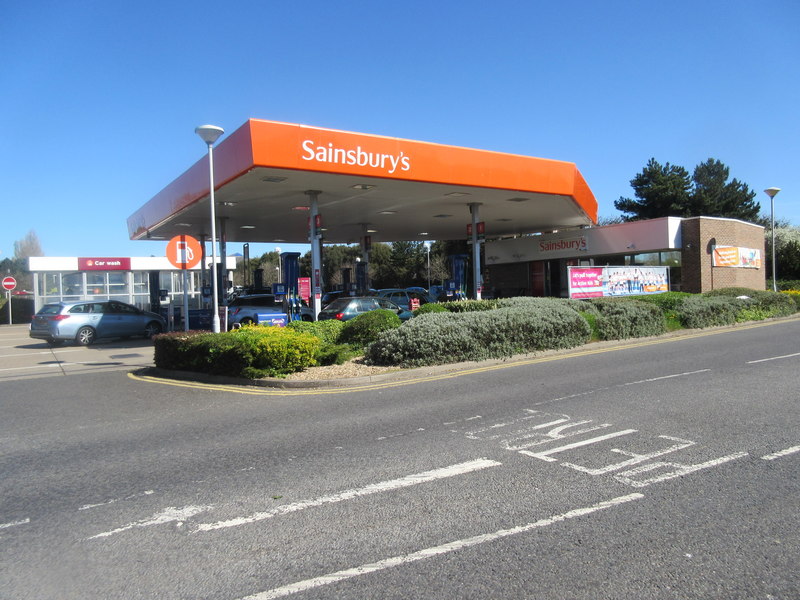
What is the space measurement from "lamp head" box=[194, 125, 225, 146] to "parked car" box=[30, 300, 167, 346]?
33.8ft

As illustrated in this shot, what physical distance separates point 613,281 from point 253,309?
41.4 feet

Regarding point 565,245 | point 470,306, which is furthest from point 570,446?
point 565,245

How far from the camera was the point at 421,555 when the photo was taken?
376 cm

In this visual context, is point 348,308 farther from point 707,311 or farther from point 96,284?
point 96,284

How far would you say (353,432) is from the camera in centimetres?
692

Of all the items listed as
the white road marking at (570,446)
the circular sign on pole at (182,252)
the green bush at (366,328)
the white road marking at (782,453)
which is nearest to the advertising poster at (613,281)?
the green bush at (366,328)

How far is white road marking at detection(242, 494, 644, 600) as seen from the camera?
340 cm

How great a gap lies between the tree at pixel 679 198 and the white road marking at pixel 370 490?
158 ft

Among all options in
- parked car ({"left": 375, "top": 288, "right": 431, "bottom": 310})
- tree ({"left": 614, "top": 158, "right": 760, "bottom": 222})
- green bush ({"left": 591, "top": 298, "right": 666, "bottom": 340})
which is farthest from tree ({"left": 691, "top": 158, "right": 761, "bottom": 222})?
green bush ({"left": 591, "top": 298, "right": 666, "bottom": 340})

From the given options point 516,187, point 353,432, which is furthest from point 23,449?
point 516,187

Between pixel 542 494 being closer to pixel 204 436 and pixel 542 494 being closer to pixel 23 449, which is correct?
pixel 204 436

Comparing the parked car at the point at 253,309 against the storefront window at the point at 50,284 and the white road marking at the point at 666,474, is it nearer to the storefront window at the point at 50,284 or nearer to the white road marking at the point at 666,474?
the white road marking at the point at 666,474

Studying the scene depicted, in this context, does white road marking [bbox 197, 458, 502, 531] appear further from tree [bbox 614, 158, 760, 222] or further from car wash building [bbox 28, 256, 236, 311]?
tree [bbox 614, 158, 760, 222]

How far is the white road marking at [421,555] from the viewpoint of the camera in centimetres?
340
